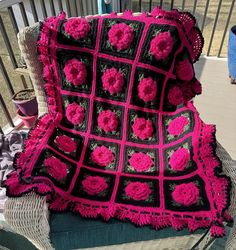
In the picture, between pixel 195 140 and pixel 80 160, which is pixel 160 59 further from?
pixel 80 160

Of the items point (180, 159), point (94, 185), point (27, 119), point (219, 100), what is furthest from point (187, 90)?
point (27, 119)

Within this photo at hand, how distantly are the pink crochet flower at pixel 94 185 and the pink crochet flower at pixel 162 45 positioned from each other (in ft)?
2.03

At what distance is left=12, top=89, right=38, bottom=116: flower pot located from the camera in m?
1.87

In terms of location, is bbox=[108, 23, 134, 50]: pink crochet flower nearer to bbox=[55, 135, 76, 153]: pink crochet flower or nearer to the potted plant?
bbox=[55, 135, 76, 153]: pink crochet flower

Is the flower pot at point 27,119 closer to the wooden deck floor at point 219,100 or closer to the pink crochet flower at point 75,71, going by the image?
the pink crochet flower at point 75,71

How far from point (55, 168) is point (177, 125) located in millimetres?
587

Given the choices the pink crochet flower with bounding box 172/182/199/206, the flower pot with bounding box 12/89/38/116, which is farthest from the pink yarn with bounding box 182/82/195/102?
the flower pot with bounding box 12/89/38/116

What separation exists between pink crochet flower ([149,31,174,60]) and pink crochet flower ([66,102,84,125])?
0.45 metres

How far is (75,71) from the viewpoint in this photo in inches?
52.4

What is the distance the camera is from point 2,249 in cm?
127

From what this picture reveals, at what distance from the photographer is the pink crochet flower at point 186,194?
1.04 metres

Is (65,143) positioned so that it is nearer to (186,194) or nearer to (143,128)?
(143,128)

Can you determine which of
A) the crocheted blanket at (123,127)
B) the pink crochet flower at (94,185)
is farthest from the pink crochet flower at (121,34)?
the pink crochet flower at (94,185)

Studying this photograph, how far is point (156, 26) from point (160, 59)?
15 centimetres
